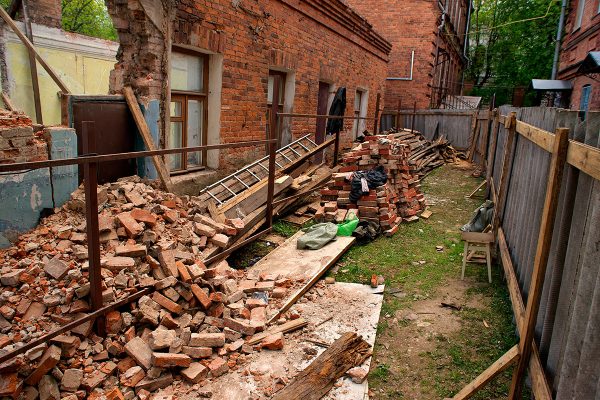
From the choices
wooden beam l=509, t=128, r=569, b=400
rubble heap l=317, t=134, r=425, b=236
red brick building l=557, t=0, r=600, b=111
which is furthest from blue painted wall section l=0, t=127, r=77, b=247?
red brick building l=557, t=0, r=600, b=111

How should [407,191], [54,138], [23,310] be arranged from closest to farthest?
[23,310] → [54,138] → [407,191]

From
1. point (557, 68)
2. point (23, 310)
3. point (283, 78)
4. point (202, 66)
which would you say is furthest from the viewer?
point (557, 68)

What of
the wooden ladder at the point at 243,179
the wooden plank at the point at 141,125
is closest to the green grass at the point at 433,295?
the wooden ladder at the point at 243,179

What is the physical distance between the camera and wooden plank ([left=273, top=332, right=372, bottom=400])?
3.12 metres

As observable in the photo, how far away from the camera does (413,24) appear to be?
18391 mm

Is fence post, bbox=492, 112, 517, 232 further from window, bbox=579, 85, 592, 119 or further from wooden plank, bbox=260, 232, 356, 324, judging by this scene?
window, bbox=579, 85, 592, 119

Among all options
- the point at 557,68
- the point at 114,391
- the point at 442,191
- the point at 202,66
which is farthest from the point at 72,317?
the point at 557,68

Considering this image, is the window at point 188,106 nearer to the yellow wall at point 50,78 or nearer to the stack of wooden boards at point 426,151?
the yellow wall at point 50,78

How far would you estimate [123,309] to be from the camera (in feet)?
11.8

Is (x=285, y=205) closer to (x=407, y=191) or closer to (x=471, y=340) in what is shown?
(x=407, y=191)

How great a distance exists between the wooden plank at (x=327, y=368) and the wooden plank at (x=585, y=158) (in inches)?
87.7

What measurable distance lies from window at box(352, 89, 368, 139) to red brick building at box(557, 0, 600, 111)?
651cm

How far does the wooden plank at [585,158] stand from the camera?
1.98 meters

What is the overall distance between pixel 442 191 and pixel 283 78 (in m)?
4.93
